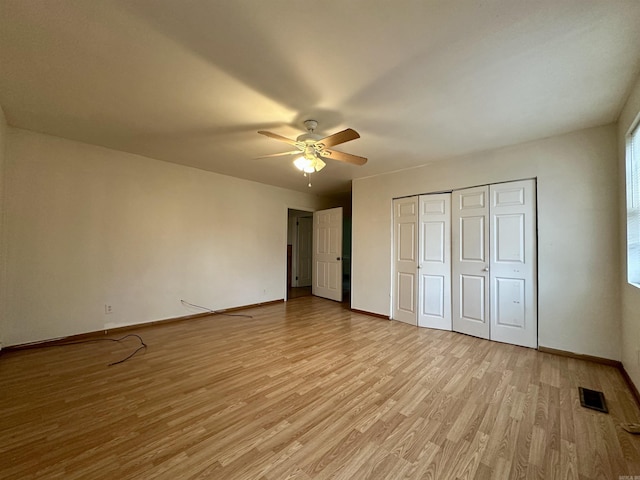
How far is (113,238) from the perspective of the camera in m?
3.51

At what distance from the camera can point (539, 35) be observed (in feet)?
4.94

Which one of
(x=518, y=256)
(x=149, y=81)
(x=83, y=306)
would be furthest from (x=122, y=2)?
(x=518, y=256)

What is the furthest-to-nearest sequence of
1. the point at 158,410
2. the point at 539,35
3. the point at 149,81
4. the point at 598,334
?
the point at 598,334
the point at 149,81
the point at 158,410
the point at 539,35

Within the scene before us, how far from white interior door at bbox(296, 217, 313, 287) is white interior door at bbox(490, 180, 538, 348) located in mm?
5149

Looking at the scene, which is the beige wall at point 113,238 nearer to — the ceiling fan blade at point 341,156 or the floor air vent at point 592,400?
the ceiling fan blade at point 341,156

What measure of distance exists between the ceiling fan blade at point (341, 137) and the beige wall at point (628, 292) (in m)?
2.24

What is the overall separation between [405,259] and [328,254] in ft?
7.05

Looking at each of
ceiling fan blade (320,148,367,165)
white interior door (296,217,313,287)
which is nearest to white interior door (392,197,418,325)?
ceiling fan blade (320,148,367,165)

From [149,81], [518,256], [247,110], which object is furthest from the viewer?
[518,256]

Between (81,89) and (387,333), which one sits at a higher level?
(81,89)

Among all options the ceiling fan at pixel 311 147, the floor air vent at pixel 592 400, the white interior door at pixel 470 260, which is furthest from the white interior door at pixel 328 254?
the floor air vent at pixel 592 400

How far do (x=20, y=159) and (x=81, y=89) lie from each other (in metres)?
1.72

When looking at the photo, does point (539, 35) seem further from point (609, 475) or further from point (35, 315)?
point (35, 315)

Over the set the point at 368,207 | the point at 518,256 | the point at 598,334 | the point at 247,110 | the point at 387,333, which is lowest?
the point at 387,333
